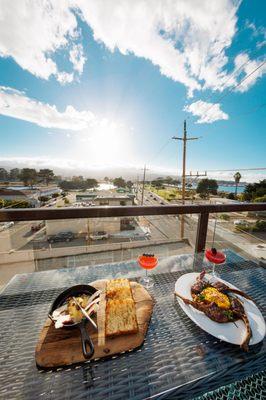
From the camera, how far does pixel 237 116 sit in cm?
1206

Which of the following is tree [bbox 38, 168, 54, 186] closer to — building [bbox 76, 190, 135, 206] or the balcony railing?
building [bbox 76, 190, 135, 206]

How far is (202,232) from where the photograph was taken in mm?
1732

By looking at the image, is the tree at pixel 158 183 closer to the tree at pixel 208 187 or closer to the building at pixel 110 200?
the tree at pixel 208 187

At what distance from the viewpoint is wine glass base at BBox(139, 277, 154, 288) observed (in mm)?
1028

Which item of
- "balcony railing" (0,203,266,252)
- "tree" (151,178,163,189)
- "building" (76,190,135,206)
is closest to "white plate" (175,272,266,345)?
"balcony railing" (0,203,266,252)

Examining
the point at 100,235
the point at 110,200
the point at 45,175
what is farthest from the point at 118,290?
the point at 45,175

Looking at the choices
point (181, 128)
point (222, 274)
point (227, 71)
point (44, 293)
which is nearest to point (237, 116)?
point (181, 128)

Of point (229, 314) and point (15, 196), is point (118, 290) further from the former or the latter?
point (15, 196)

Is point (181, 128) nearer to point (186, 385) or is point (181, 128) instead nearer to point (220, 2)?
point (220, 2)

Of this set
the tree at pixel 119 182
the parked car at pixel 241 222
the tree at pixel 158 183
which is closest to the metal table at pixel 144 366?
the parked car at pixel 241 222

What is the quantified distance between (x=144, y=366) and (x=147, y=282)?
0.50 meters

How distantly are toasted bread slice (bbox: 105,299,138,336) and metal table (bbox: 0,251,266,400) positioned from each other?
0.24ft

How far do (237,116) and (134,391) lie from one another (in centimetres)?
1528

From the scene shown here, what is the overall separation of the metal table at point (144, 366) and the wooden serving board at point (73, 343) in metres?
0.02
